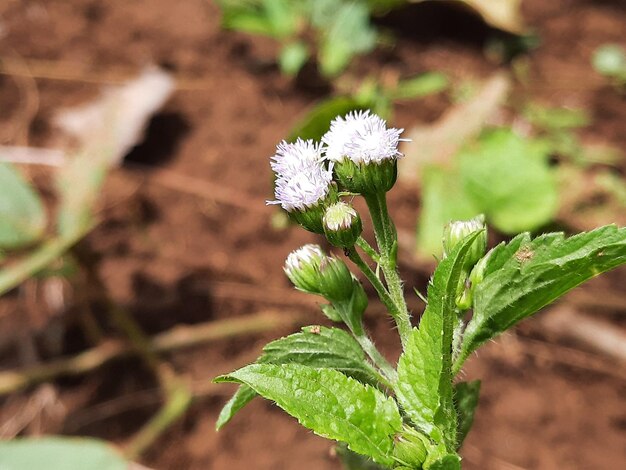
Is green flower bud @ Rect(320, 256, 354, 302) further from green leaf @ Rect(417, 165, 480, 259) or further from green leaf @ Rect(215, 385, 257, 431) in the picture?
green leaf @ Rect(417, 165, 480, 259)

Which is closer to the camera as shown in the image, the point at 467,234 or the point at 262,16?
the point at 467,234

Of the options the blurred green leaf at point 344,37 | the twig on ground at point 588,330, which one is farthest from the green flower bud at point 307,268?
the blurred green leaf at point 344,37

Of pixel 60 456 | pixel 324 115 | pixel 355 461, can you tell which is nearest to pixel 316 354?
pixel 355 461

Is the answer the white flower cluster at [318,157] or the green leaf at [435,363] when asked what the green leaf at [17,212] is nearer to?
the white flower cluster at [318,157]

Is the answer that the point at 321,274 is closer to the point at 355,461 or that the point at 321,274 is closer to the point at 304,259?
the point at 304,259

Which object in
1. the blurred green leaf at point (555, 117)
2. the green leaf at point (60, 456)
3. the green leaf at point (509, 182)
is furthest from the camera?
the blurred green leaf at point (555, 117)

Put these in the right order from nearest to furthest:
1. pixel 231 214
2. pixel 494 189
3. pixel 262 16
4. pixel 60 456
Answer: pixel 60 456
pixel 494 189
pixel 231 214
pixel 262 16
